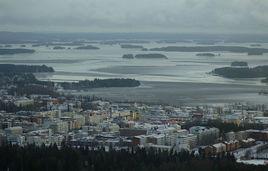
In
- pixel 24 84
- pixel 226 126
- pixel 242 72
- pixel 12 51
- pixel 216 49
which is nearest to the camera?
pixel 226 126

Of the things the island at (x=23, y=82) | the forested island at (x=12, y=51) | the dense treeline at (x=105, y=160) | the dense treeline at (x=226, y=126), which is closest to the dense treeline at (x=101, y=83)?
the island at (x=23, y=82)

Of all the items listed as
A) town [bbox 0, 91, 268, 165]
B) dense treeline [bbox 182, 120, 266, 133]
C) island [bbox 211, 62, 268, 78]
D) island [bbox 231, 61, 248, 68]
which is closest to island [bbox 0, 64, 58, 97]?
town [bbox 0, 91, 268, 165]

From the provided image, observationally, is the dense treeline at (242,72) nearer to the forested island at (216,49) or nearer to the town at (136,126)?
the forested island at (216,49)

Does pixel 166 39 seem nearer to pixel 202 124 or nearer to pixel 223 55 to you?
pixel 223 55

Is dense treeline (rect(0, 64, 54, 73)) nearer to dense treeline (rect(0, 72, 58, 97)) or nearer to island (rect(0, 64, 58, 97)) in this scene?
island (rect(0, 64, 58, 97))

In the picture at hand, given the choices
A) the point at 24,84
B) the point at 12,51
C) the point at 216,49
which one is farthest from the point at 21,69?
the point at 216,49

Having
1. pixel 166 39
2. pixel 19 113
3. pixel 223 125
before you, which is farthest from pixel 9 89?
pixel 166 39

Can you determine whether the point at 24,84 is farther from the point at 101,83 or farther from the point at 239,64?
the point at 239,64
